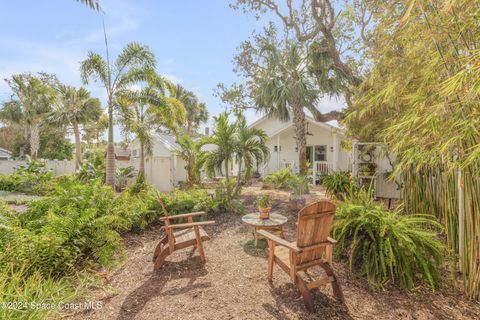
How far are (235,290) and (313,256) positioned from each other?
1041 millimetres

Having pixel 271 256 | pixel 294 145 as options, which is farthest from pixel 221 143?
pixel 294 145

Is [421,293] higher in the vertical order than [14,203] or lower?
lower

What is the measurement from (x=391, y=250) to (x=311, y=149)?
12.8 meters

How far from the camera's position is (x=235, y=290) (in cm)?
302

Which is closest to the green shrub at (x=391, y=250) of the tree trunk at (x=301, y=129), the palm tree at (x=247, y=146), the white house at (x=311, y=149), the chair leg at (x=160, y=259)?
the chair leg at (x=160, y=259)

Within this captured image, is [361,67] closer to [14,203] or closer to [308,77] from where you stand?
[308,77]

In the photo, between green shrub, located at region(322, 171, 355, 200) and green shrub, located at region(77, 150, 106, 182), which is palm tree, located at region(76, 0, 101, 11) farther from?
green shrub, located at region(322, 171, 355, 200)

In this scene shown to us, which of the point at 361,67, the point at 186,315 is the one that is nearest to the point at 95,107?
the point at 361,67

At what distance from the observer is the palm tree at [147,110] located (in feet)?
33.3

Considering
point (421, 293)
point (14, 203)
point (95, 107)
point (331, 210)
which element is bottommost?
point (421, 293)

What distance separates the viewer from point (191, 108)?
25203mm

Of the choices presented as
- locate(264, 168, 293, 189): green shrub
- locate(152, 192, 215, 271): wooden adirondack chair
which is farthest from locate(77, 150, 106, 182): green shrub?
locate(152, 192, 215, 271): wooden adirondack chair

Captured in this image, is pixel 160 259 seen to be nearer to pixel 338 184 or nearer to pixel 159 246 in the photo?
pixel 159 246

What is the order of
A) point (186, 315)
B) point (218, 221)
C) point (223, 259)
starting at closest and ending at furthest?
point (186, 315)
point (223, 259)
point (218, 221)
